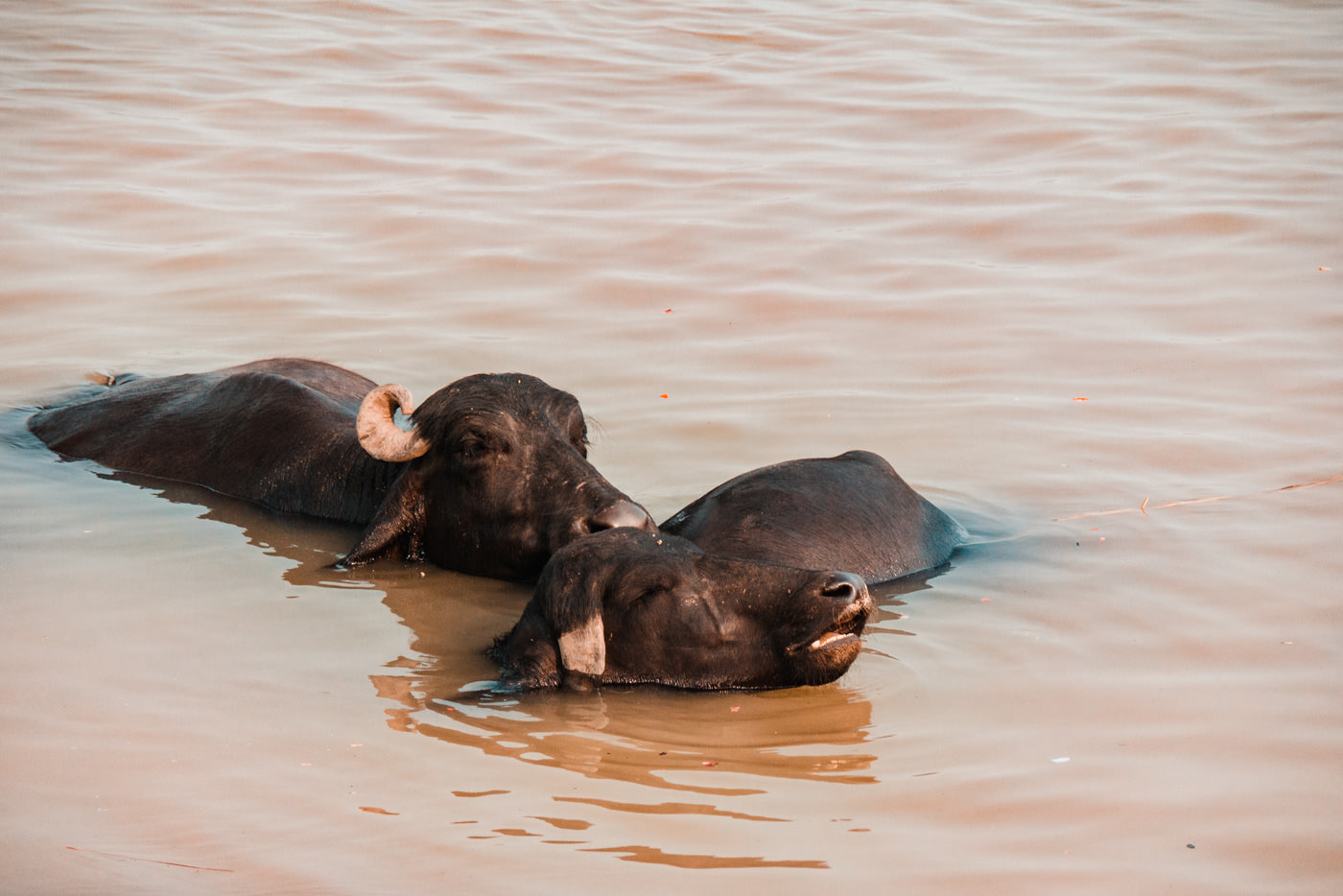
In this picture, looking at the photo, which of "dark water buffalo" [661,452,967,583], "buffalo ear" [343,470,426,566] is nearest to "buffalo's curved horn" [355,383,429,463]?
"buffalo ear" [343,470,426,566]

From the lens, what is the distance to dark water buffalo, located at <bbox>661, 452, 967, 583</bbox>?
22.0ft

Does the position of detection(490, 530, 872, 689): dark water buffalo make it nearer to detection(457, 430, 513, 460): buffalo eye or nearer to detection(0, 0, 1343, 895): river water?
detection(0, 0, 1343, 895): river water

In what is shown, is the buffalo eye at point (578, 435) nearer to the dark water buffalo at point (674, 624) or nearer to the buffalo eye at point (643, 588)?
the dark water buffalo at point (674, 624)

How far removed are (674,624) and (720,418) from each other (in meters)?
3.91

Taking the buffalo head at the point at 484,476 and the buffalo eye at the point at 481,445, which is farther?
the buffalo eye at the point at 481,445

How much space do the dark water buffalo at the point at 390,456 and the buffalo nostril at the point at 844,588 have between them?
1128 millimetres

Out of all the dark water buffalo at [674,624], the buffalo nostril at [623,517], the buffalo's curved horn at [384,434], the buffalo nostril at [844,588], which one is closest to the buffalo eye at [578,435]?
the buffalo's curved horn at [384,434]

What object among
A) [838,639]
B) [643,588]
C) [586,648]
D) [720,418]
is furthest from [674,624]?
[720,418]

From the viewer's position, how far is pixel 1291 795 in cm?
507

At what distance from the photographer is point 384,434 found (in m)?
7.33

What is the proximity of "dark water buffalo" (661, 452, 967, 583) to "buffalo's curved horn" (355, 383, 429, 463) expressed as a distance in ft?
4.11

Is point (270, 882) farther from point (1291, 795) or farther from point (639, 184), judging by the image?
point (639, 184)

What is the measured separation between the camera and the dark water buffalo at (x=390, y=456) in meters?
7.11

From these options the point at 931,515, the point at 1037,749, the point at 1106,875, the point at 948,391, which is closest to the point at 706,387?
the point at 948,391
